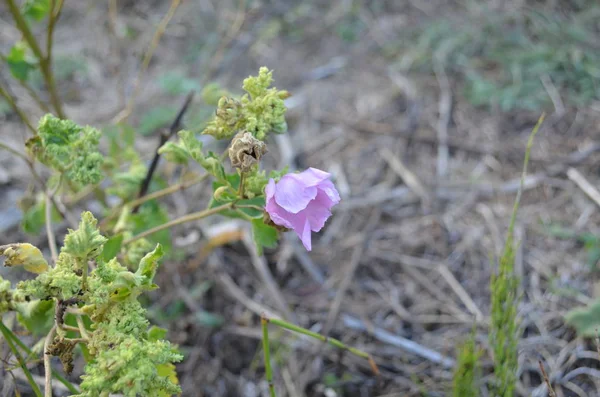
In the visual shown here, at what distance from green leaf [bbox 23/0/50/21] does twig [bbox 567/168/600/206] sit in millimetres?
2151

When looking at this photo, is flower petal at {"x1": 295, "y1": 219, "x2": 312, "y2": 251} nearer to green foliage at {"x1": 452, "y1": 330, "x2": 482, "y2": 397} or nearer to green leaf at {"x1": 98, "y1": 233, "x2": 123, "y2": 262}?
green leaf at {"x1": 98, "y1": 233, "x2": 123, "y2": 262}

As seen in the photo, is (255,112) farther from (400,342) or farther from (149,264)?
(400,342)

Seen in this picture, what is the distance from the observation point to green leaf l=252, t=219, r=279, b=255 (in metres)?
1.17

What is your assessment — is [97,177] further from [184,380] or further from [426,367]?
[426,367]

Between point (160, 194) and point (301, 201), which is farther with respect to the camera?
point (160, 194)

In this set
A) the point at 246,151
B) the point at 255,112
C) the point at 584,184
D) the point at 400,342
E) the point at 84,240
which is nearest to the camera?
the point at 84,240

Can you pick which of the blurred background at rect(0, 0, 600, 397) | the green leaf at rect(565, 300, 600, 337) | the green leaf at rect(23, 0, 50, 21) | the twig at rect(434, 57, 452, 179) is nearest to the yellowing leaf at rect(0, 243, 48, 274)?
the blurred background at rect(0, 0, 600, 397)

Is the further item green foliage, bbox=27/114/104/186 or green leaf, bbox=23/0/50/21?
green leaf, bbox=23/0/50/21

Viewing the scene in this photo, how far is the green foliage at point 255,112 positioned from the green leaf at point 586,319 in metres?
1.23

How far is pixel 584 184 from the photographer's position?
2.28 metres

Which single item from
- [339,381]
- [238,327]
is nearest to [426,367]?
[339,381]

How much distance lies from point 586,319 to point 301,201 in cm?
120

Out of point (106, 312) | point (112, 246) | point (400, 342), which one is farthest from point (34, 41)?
point (400, 342)

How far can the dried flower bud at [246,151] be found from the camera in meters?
1.00
